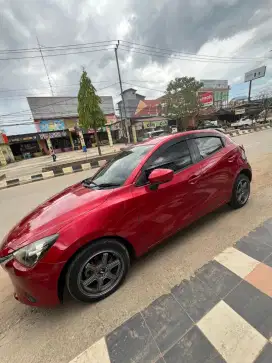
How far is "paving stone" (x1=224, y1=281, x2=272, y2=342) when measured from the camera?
1407 mm

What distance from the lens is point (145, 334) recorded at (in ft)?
A: 4.89

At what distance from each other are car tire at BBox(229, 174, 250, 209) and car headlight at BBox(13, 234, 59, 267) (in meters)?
2.81

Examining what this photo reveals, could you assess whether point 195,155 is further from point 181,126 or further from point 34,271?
point 181,126

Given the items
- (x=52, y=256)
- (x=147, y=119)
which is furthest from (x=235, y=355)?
(x=147, y=119)

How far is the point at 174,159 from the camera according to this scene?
7.93 feet

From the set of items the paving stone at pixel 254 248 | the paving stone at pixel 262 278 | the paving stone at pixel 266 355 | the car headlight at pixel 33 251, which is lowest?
the paving stone at pixel 254 248

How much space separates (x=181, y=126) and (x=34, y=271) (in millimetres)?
31985

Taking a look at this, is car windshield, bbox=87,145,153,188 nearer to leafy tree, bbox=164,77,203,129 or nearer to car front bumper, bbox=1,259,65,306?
car front bumper, bbox=1,259,65,306

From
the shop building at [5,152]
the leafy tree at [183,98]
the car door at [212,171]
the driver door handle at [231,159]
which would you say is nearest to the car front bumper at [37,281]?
the car door at [212,171]

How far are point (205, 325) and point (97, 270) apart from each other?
3.47 feet

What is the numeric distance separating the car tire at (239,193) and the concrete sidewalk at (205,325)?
49.3 inches

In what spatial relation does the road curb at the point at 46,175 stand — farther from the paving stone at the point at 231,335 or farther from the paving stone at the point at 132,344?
the paving stone at the point at 231,335

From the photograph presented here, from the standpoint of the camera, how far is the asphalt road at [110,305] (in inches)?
60.6

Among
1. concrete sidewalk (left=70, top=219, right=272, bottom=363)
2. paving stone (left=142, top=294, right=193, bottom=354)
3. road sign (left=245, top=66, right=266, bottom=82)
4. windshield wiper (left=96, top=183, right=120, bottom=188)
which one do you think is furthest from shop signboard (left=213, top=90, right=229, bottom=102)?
paving stone (left=142, top=294, right=193, bottom=354)
